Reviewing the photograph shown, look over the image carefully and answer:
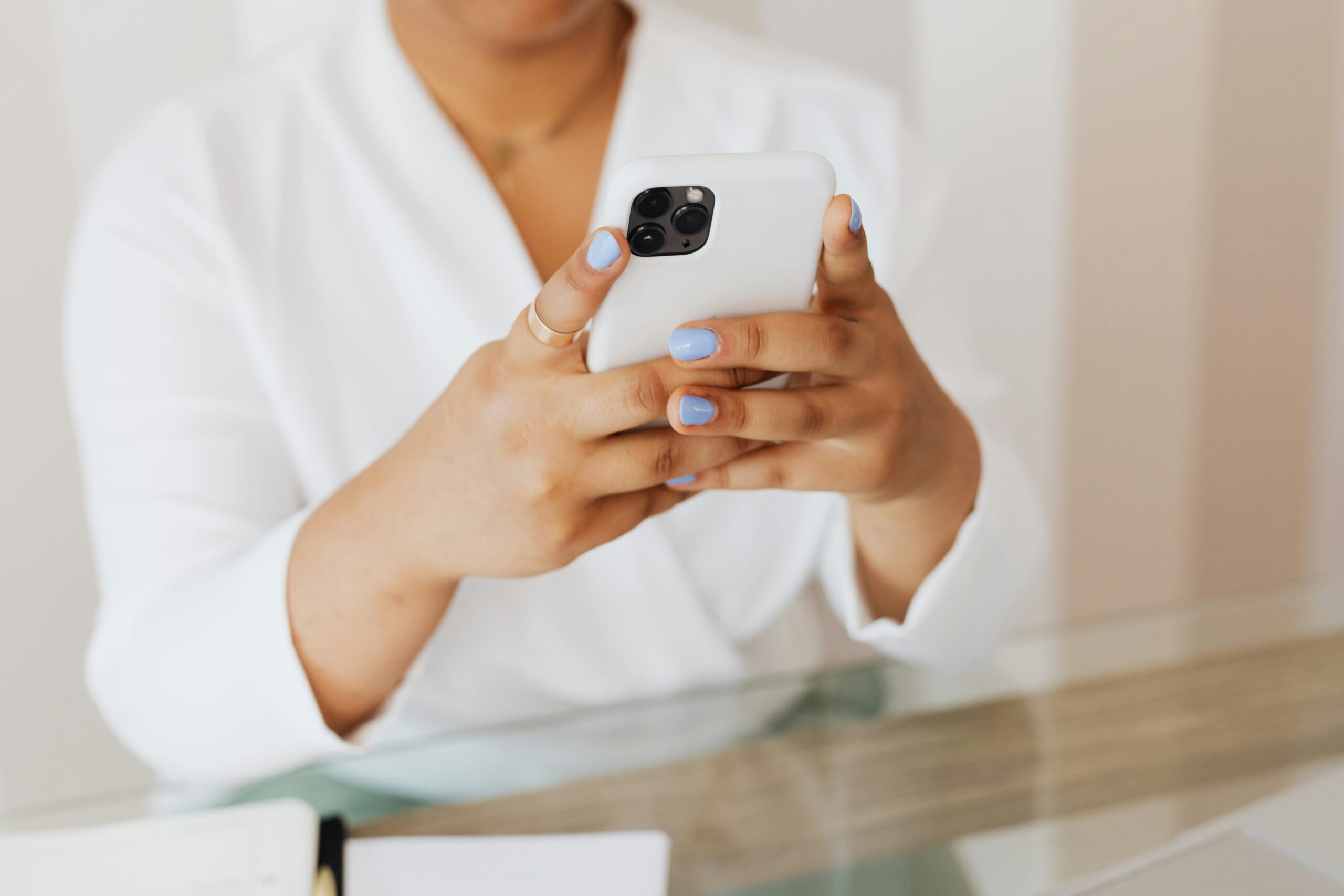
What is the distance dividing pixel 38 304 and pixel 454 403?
19.7 inches

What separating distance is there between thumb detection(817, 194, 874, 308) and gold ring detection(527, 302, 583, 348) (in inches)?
3.4

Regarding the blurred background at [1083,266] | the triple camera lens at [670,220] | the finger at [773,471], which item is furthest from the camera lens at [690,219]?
the blurred background at [1083,266]

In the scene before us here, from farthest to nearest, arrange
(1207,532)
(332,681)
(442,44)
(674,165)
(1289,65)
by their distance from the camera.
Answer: (1207,532) → (1289,65) → (442,44) → (332,681) → (674,165)

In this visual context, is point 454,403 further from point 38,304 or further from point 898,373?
point 38,304

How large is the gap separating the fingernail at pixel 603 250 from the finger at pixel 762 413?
52 mm

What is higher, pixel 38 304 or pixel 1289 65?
pixel 1289 65

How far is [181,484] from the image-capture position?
0.53m

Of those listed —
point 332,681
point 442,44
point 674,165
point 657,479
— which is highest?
point 442,44

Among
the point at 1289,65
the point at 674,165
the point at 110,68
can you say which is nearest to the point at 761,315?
the point at 674,165

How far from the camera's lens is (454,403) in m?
0.38

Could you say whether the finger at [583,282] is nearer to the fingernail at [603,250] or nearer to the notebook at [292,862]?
the fingernail at [603,250]

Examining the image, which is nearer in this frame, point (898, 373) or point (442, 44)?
point (898, 373)

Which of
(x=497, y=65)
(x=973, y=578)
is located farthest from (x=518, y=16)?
(x=973, y=578)

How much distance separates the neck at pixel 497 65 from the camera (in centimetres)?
59
